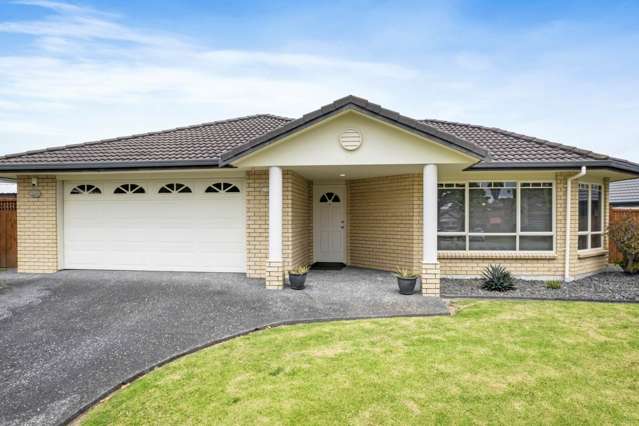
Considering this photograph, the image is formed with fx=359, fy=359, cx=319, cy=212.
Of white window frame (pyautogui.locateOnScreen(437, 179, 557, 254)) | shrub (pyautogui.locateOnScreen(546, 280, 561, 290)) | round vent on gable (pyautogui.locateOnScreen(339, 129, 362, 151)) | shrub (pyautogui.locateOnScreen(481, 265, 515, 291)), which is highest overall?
round vent on gable (pyautogui.locateOnScreen(339, 129, 362, 151))

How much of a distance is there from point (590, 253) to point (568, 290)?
2.62 m

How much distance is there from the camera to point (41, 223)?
33.5 feet

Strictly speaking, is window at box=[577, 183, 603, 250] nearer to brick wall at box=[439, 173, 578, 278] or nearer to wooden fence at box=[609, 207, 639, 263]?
brick wall at box=[439, 173, 578, 278]

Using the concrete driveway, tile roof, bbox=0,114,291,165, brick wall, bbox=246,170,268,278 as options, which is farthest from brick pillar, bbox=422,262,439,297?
tile roof, bbox=0,114,291,165

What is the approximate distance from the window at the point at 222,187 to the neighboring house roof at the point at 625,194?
806 inches

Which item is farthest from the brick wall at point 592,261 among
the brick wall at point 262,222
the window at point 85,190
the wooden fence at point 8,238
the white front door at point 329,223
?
the wooden fence at point 8,238

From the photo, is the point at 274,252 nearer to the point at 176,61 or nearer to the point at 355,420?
the point at 355,420

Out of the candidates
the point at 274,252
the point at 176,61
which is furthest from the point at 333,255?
the point at 176,61

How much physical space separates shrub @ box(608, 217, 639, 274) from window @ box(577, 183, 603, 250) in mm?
409

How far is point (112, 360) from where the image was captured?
4.89 m

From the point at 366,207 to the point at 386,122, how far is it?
13.4 ft

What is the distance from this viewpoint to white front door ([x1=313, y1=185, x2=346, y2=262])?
12102 mm

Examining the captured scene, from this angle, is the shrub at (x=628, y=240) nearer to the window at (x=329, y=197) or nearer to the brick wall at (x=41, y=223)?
the window at (x=329, y=197)

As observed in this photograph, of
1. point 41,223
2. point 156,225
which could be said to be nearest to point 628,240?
point 156,225
